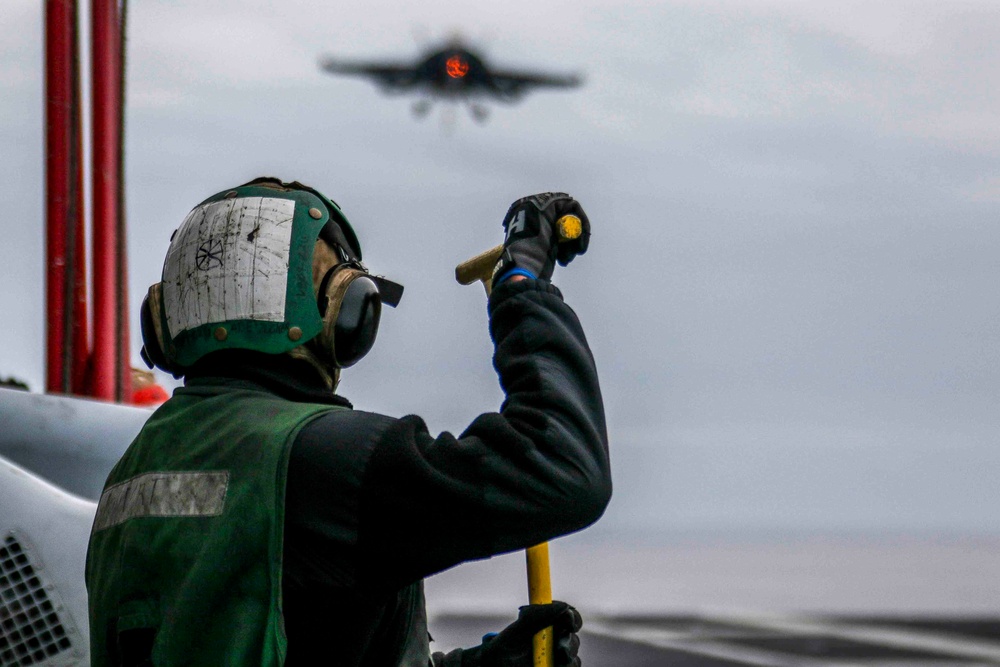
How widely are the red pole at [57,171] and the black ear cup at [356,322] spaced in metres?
2.35

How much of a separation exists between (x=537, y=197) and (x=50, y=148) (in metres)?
2.64

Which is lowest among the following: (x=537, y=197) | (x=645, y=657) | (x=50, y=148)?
(x=645, y=657)

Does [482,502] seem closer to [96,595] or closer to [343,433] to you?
[343,433]

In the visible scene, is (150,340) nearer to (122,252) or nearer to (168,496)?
(168,496)

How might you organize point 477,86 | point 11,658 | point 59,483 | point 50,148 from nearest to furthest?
point 11,658, point 59,483, point 50,148, point 477,86

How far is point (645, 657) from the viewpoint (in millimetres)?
10812

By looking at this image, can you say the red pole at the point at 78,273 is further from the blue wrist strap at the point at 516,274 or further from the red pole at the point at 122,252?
the blue wrist strap at the point at 516,274

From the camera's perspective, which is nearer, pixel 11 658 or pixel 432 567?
pixel 432 567

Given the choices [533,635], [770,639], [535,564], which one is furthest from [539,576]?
[770,639]

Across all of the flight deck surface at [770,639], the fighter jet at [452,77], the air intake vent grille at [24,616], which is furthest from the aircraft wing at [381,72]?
the air intake vent grille at [24,616]

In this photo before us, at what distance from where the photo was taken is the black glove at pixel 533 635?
235 centimetres

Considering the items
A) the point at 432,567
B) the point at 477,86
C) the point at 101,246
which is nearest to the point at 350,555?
the point at 432,567

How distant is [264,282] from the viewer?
2098 mm

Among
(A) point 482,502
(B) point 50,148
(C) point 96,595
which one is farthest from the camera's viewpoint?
(B) point 50,148
